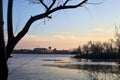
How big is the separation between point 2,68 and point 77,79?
38459 mm

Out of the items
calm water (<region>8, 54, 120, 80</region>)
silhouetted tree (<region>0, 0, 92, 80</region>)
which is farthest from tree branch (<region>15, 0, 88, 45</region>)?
calm water (<region>8, 54, 120, 80</region>)

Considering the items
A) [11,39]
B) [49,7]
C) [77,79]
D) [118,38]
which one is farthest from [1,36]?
[77,79]

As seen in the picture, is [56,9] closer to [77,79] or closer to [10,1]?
[10,1]

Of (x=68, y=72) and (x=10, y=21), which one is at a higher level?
(x=10, y=21)

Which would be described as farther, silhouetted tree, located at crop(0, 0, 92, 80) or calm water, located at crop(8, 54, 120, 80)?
calm water, located at crop(8, 54, 120, 80)

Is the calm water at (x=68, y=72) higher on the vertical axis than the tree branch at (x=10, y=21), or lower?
lower

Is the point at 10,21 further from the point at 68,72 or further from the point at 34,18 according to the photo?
the point at 68,72

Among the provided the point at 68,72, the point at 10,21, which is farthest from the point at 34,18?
the point at 68,72

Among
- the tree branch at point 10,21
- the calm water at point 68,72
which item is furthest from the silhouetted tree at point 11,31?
the calm water at point 68,72

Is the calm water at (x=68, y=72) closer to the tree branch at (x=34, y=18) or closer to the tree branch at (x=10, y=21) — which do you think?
the tree branch at (x=34, y=18)

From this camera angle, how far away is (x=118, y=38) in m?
14.7

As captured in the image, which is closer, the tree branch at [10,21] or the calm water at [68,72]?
the tree branch at [10,21]

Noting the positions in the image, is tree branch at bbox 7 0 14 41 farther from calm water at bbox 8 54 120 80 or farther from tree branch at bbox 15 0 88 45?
calm water at bbox 8 54 120 80

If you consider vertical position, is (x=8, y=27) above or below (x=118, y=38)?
above
